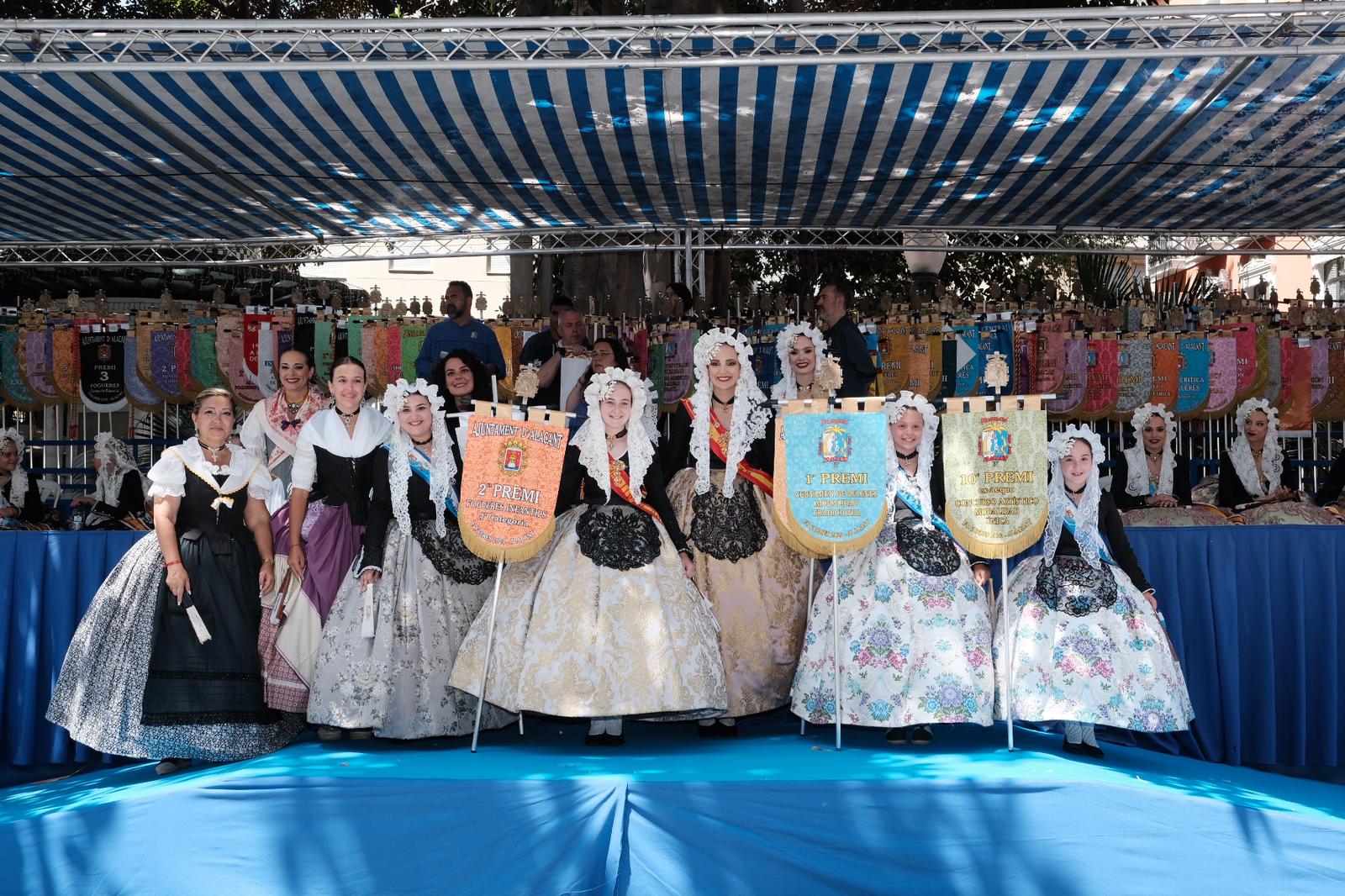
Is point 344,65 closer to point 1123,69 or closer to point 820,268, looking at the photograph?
point 1123,69

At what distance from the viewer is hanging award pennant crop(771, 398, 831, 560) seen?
4.98 meters

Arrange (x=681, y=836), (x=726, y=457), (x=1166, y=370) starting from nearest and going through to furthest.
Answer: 1. (x=681, y=836)
2. (x=726, y=457)
3. (x=1166, y=370)

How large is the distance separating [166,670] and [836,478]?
2666mm

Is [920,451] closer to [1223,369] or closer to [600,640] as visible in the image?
[600,640]

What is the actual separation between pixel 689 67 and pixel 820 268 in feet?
30.5

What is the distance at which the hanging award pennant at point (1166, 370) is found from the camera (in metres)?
8.66

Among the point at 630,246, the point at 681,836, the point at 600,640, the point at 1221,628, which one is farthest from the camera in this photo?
the point at 630,246

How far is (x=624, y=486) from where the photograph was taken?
16.5 feet

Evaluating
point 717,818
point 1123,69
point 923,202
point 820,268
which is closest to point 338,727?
point 717,818

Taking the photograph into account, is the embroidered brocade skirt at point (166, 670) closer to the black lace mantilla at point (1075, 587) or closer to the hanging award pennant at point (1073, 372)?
the black lace mantilla at point (1075, 587)

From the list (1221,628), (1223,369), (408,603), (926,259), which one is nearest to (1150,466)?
(1223,369)

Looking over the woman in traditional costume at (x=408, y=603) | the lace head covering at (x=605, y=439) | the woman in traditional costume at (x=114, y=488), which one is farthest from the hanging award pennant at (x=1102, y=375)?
the woman in traditional costume at (x=114, y=488)

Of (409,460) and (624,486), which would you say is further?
(409,460)

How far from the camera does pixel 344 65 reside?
580cm
